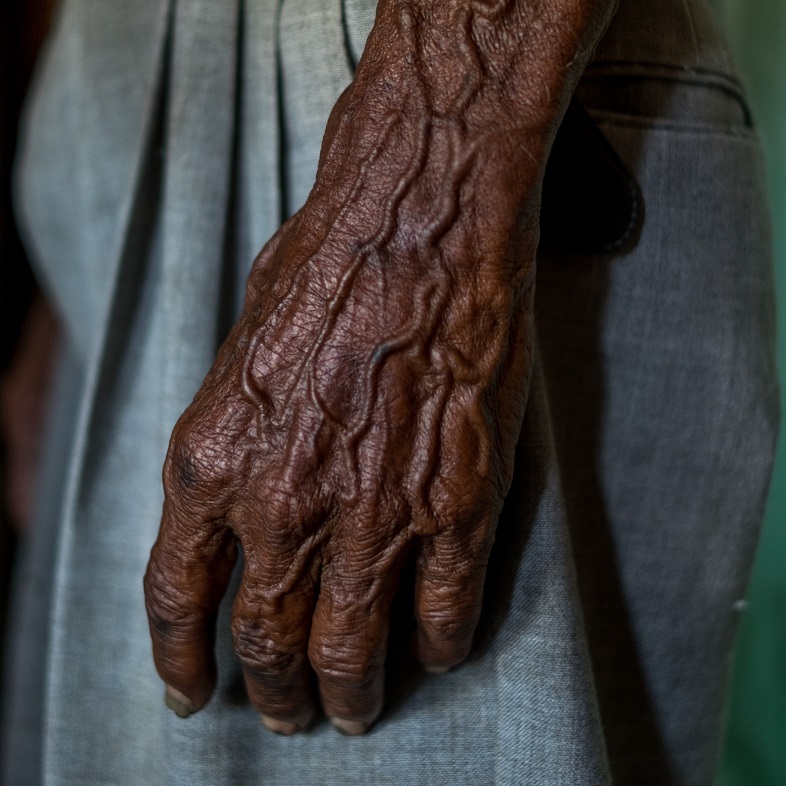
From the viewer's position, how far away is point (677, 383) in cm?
69

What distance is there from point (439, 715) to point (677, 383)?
0.36 metres

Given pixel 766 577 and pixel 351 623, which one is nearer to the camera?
pixel 351 623

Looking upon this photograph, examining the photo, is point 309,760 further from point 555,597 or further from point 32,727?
point 32,727

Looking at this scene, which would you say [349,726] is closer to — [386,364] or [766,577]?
[386,364]

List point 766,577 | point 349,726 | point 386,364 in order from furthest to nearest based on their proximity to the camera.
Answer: point 766,577 → point 349,726 → point 386,364

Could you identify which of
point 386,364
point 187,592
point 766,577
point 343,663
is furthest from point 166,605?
point 766,577

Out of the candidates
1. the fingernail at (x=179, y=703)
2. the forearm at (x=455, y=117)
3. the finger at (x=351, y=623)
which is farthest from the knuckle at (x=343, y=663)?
the forearm at (x=455, y=117)

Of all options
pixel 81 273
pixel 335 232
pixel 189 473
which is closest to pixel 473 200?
pixel 335 232

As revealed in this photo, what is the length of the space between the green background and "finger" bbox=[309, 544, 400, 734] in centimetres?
130

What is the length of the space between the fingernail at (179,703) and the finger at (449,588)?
191 millimetres

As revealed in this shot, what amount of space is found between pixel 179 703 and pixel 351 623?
180mm

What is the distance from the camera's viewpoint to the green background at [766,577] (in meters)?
1.46

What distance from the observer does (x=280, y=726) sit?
23.3 inches

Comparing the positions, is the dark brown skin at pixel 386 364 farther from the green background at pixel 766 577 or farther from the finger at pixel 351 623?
the green background at pixel 766 577
